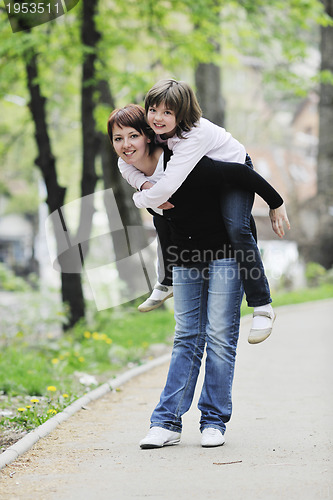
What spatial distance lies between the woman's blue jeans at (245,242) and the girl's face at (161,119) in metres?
0.49

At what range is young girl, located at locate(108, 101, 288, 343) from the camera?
165 inches

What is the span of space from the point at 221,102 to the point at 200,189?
1279 centimetres

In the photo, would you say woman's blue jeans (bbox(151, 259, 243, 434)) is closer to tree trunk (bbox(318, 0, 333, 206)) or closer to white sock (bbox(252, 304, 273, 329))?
white sock (bbox(252, 304, 273, 329))

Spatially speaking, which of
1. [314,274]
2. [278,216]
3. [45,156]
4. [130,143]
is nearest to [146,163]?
[130,143]

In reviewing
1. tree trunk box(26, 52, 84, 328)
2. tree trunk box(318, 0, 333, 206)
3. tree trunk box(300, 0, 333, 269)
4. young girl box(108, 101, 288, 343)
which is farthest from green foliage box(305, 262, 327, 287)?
young girl box(108, 101, 288, 343)

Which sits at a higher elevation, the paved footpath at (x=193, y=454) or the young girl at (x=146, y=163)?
the young girl at (x=146, y=163)

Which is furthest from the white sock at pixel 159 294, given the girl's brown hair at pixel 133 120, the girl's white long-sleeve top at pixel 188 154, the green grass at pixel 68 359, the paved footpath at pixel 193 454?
the green grass at pixel 68 359

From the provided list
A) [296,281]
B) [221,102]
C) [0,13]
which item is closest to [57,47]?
[0,13]

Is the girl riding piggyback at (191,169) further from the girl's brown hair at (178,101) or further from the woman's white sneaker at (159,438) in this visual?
the woman's white sneaker at (159,438)

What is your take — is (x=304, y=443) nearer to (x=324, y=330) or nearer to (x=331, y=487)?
(x=331, y=487)

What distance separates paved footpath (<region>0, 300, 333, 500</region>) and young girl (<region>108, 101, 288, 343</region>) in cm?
69

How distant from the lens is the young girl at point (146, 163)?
4.20 metres

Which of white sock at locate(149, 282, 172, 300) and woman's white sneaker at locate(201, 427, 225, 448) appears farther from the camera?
white sock at locate(149, 282, 172, 300)

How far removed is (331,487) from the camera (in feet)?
11.4
